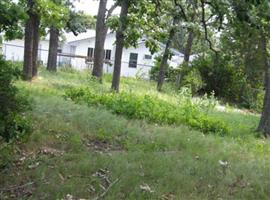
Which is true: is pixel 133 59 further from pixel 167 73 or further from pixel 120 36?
pixel 120 36

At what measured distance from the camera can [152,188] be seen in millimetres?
5512

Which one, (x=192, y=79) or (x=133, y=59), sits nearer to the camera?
(x=192, y=79)

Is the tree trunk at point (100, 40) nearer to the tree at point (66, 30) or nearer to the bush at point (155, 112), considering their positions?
the tree at point (66, 30)

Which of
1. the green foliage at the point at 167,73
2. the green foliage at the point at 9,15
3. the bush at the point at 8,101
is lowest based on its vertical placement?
the green foliage at the point at 167,73

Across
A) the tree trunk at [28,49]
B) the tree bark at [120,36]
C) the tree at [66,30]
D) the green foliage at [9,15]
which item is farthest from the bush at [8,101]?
the tree at [66,30]

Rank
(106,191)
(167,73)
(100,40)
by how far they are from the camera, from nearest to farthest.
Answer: (106,191), (100,40), (167,73)

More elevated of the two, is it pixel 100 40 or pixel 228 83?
pixel 100 40

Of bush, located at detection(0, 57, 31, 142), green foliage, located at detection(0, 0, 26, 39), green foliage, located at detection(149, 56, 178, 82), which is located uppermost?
green foliage, located at detection(0, 0, 26, 39)

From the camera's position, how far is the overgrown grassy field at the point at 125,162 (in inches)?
210

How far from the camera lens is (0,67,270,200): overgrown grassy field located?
5.34m

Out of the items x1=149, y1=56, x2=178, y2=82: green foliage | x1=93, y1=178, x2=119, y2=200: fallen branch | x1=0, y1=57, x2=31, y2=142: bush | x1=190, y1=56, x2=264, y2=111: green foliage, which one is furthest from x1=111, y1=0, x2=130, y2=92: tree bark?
x1=149, y1=56, x2=178, y2=82: green foliage

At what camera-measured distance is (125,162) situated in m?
6.31

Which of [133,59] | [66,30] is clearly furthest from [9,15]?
[133,59]

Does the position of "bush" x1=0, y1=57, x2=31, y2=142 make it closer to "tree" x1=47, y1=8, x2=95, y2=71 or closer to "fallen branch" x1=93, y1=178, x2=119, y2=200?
"fallen branch" x1=93, y1=178, x2=119, y2=200
